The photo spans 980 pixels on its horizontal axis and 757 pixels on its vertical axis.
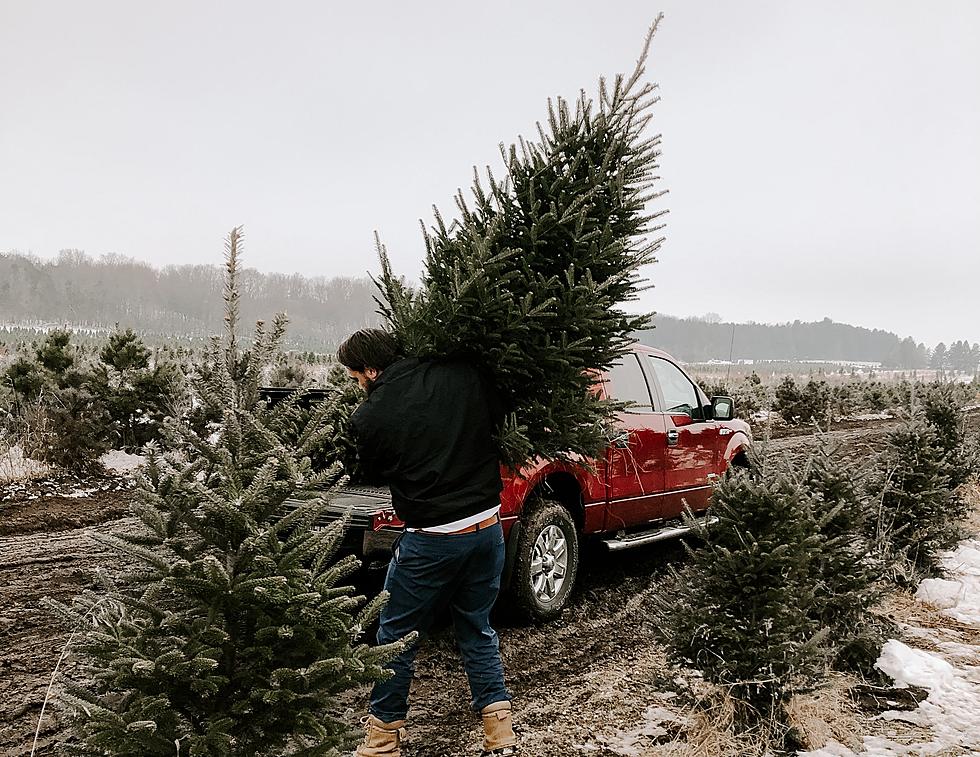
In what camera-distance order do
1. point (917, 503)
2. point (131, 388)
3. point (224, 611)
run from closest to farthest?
point (224, 611)
point (917, 503)
point (131, 388)

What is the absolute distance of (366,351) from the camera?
3295mm

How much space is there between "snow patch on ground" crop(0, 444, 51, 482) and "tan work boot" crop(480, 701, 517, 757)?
7.87 metres

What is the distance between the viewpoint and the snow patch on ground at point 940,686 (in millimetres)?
3482

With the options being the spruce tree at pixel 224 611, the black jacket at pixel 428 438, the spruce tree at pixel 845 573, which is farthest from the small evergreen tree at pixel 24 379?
the spruce tree at pixel 845 573

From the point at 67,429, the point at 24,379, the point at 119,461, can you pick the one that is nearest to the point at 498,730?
the point at 67,429

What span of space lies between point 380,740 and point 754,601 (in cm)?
190

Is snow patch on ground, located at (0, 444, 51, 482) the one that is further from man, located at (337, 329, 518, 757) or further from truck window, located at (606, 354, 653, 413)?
man, located at (337, 329, 518, 757)

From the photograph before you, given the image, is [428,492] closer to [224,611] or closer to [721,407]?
[224,611]

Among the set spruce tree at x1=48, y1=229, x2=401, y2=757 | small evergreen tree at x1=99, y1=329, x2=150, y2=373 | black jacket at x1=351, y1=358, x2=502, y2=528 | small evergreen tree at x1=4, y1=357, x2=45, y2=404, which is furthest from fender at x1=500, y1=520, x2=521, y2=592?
small evergreen tree at x1=4, y1=357, x2=45, y2=404

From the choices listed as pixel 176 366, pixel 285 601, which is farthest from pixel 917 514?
pixel 176 366

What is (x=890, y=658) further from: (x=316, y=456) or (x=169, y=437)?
(x=169, y=437)

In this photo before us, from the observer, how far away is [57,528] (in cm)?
712

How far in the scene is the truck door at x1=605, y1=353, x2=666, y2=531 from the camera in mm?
5730

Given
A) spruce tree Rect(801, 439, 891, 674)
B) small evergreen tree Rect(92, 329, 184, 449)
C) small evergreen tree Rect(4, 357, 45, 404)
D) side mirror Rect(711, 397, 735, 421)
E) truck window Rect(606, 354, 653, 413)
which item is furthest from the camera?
small evergreen tree Rect(92, 329, 184, 449)
